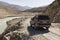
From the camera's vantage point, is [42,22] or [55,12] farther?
[55,12]

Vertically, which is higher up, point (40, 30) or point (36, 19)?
point (36, 19)

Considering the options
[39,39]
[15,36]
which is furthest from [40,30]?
[39,39]

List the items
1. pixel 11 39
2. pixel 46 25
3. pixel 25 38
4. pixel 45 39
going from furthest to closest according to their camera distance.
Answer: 1. pixel 46 25
2. pixel 11 39
3. pixel 25 38
4. pixel 45 39

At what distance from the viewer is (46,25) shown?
863 inches

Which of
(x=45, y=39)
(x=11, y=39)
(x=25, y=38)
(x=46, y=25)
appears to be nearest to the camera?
(x=45, y=39)

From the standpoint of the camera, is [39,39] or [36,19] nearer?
[39,39]

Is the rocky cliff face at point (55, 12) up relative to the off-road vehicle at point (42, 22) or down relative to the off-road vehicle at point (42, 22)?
down

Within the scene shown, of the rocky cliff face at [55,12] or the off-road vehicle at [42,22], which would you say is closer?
the off-road vehicle at [42,22]

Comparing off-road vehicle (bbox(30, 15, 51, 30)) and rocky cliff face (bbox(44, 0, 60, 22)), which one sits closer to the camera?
off-road vehicle (bbox(30, 15, 51, 30))

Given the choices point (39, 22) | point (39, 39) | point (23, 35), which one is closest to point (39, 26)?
point (39, 22)

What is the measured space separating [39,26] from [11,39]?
4.79 meters

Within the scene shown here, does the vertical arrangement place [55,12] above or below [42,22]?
below

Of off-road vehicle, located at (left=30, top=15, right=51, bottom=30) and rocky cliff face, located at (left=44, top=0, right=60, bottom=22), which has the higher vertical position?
off-road vehicle, located at (left=30, top=15, right=51, bottom=30)

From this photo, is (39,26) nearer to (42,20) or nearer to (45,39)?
(42,20)
